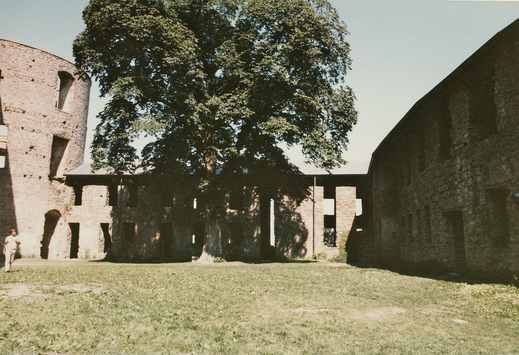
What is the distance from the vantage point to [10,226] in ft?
85.4

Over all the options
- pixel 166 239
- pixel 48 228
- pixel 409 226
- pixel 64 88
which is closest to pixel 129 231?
pixel 166 239

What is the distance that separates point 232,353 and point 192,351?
18.9 inches

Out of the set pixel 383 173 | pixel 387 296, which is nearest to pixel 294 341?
pixel 387 296

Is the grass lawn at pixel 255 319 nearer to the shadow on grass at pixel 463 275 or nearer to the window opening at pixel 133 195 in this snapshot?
the shadow on grass at pixel 463 275

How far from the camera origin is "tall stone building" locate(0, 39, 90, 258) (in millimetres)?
26312

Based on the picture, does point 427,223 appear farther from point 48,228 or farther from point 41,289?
point 48,228

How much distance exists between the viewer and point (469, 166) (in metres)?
12.9

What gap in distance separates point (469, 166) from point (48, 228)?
2875cm

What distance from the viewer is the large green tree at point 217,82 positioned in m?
19.0

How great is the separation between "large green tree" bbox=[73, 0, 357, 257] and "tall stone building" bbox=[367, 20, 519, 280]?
462cm

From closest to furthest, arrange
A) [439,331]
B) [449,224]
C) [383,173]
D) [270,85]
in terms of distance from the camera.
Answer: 1. [439,331]
2. [449,224]
3. [270,85]
4. [383,173]

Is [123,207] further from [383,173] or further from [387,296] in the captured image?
[387,296]

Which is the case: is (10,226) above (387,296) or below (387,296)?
above

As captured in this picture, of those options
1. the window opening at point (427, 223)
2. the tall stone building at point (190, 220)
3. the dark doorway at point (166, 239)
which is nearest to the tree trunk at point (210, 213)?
the tall stone building at point (190, 220)
